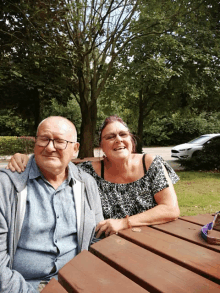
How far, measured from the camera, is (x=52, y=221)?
176cm

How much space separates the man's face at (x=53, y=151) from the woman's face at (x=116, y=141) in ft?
1.35

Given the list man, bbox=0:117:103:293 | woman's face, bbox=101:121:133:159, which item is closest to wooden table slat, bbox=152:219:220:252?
Result: man, bbox=0:117:103:293

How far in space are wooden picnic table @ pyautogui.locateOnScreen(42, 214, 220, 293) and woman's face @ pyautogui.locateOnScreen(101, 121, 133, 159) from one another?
76cm

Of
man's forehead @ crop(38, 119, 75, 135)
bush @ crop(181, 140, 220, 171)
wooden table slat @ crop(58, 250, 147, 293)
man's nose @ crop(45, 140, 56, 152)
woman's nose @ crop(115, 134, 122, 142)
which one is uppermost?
man's forehead @ crop(38, 119, 75, 135)

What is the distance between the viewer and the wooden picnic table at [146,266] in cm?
112

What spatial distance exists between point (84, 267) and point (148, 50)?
899 centimetres

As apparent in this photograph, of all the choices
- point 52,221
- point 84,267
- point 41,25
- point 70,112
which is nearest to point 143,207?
point 52,221

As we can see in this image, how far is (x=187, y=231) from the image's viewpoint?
1.75 m

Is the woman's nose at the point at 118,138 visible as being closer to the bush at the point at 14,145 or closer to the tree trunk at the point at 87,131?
the tree trunk at the point at 87,131

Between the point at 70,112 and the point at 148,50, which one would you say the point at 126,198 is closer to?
the point at 148,50

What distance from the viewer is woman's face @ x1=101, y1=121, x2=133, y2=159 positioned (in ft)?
7.34

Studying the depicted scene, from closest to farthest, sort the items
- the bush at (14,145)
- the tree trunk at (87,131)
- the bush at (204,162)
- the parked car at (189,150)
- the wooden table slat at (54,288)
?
1. the wooden table slat at (54,288)
2. the tree trunk at (87,131)
3. the bush at (204,162)
4. the parked car at (189,150)
5. the bush at (14,145)

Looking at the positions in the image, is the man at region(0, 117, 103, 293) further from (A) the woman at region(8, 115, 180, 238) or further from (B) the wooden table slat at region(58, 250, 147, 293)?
(B) the wooden table slat at region(58, 250, 147, 293)

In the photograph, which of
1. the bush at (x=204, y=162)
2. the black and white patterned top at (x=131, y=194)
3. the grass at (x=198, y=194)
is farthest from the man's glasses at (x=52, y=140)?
the bush at (x=204, y=162)
